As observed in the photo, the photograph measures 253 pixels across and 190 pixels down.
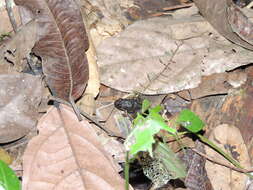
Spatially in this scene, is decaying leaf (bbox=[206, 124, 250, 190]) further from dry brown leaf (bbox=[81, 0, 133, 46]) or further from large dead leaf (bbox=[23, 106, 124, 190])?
dry brown leaf (bbox=[81, 0, 133, 46])

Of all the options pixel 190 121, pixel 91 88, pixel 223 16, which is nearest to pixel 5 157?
pixel 91 88

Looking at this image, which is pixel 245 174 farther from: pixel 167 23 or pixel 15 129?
pixel 15 129

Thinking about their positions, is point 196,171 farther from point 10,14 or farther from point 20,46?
point 10,14

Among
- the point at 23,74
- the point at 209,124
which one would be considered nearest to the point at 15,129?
the point at 23,74

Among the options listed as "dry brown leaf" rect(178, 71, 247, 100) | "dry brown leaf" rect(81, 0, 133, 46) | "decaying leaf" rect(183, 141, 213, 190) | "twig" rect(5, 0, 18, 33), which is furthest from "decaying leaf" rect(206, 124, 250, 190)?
"twig" rect(5, 0, 18, 33)

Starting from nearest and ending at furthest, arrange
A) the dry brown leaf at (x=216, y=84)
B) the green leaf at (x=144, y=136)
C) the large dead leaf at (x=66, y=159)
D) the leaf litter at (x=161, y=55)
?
the green leaf at (x=144, y=136) → the large dead leaf at (x=66, y=159) → the leaf litter at (x=161, y=55) → the dry brown leaf at (x=216, y=84)

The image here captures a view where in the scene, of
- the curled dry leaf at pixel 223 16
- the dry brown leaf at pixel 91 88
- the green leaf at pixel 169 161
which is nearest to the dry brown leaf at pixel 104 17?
the dry brown leaf at pixel 91 88

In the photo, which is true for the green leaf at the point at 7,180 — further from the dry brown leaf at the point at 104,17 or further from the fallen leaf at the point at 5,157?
the dry brown leaf at the point at 104,17

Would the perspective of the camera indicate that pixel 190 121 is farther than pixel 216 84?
No
